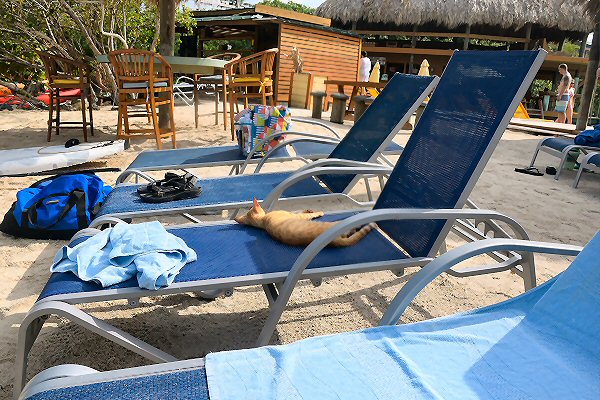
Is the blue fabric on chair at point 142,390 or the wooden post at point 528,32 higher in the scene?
the wooden post at point 528,32

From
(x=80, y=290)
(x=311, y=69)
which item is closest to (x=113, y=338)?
(x=80, y=290)

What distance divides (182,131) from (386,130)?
16.1 ft

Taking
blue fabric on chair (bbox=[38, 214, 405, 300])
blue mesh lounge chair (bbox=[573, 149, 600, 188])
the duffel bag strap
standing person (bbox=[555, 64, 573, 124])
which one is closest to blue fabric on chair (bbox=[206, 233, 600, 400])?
blue fabric on chair (bbox=[38, 214, 405, 300])

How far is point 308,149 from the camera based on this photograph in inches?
167

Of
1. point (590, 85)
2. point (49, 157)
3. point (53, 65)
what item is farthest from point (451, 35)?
point (49, 157)

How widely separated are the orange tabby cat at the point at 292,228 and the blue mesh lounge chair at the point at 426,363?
656 millimetres

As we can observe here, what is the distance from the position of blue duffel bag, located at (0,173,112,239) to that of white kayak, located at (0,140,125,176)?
1.65 metres

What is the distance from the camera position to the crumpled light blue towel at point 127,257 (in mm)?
1588

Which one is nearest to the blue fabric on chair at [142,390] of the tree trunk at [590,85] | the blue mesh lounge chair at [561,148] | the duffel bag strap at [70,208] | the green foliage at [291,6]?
the duffel bag strap at [70,208]

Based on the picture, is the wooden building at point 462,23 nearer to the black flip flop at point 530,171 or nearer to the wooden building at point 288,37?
the wooden building at point 288,37

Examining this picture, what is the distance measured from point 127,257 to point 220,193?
3.74 feet

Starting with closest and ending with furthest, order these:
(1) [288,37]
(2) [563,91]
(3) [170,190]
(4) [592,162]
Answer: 1. (3) [170,190]
2. (4) [592,162]
3. (2) [563,91]
4. (1) [288,37]

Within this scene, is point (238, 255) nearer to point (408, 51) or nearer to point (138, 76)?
point (138, 76)

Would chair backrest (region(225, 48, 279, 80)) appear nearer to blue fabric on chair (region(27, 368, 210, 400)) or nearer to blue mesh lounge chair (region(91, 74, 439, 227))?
blue mesh lounge chair (region(91, 74, 439, 227))
